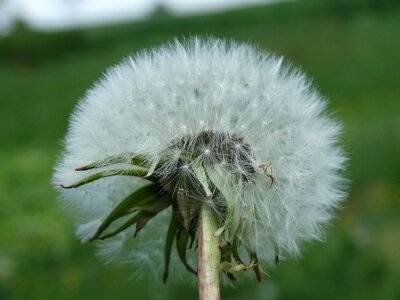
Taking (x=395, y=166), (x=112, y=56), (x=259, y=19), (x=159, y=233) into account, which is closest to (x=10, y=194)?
(x=395, y=166)

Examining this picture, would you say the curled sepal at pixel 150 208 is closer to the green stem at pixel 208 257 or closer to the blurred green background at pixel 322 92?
the green stem at pixel 208 257

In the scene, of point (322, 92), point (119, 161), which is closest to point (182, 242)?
point (119, 161)

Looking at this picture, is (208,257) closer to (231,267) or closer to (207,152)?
(231,267)

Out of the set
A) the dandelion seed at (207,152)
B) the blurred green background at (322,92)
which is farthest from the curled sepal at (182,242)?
the blurred green background at (322,92)

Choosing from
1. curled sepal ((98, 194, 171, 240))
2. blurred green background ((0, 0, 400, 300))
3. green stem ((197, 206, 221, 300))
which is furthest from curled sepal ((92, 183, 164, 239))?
blurred green background ((0, 0, 400, 300))

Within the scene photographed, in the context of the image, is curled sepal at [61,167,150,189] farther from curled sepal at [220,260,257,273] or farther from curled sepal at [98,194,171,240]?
curled sepal at [220,260,257,273]

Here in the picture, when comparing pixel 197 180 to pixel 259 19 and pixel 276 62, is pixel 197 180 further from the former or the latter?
pixel 259 19
